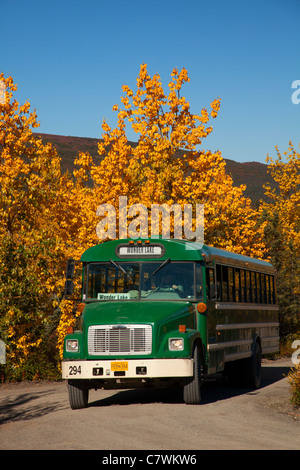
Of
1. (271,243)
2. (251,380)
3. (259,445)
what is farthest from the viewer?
(271,243)

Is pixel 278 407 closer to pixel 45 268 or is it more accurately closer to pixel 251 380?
pixel 251 380

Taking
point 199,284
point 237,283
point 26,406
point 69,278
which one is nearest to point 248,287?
point 237,283

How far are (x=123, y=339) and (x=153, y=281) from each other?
59.2 inches

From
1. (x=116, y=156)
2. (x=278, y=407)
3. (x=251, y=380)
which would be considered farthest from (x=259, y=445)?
(x=116, y=156)

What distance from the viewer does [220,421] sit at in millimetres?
10422

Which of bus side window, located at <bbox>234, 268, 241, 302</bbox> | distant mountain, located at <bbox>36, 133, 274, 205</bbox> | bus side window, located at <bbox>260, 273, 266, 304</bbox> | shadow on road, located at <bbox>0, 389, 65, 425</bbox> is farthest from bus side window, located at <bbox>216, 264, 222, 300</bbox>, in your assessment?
distant mountain, located at <bbox>36, 133, 274, 205</bbox>

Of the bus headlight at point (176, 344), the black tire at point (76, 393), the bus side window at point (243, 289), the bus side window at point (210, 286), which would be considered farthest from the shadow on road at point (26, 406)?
the bus side window at point (243, 289)

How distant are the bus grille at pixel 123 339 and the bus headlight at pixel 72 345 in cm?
36

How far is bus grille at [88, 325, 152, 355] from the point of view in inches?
456

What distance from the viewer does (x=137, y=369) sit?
1148 cm

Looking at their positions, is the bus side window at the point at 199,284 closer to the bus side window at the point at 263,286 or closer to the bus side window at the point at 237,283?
the bus side window at the point at 237,283

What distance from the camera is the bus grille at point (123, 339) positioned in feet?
38.0

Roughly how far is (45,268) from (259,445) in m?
10.6
